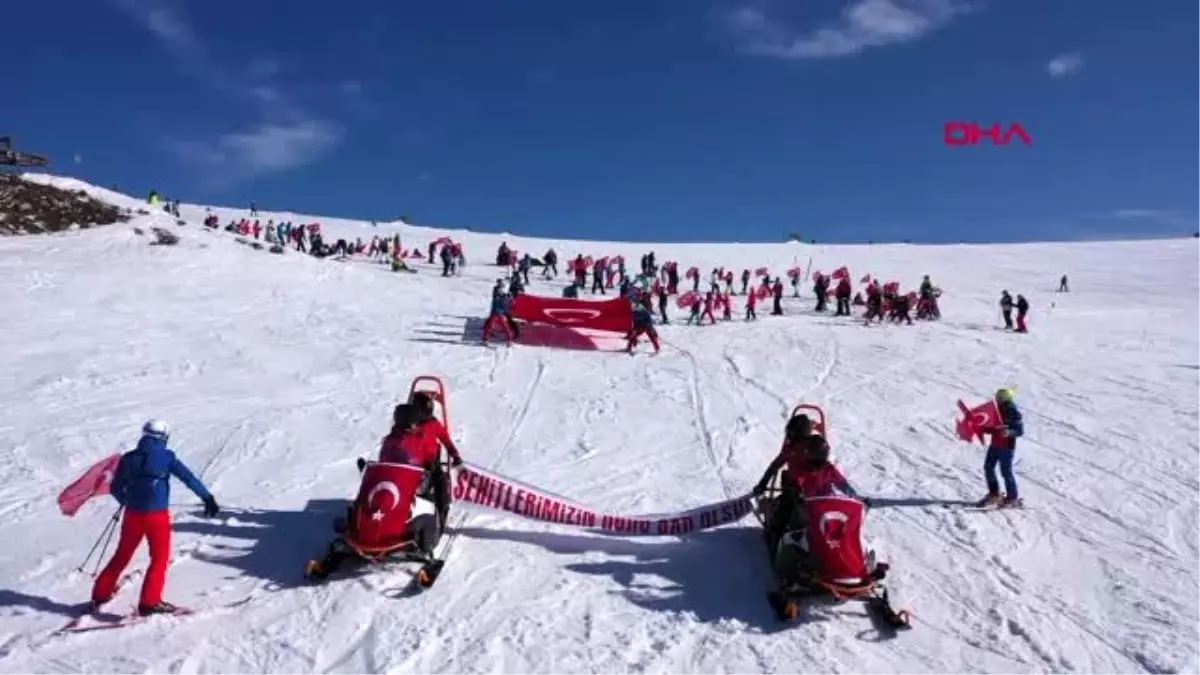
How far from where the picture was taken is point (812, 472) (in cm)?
750

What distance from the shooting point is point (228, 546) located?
8117 millimetres

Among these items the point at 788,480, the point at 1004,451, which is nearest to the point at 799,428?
the point at 788,480

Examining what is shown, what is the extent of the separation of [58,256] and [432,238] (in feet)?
78.8

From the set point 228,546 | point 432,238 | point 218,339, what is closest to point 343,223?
point 432,238

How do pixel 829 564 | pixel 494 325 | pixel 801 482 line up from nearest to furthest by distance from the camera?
pixel 829 564
pixel 801 482
pixel 494 325

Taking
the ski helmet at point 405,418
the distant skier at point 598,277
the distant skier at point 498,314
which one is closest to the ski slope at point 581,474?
the distant skier at point 498,314

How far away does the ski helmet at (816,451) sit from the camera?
7.43 m

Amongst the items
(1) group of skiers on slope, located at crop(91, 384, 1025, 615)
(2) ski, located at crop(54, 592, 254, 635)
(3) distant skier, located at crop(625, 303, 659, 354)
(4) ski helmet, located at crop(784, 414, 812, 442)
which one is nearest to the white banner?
(1) group of skiers on slope, located at crop(91, 384, 1025, 615)

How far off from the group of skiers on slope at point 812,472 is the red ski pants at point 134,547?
4.98 m

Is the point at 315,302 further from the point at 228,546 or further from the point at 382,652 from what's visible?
the point at 382,652

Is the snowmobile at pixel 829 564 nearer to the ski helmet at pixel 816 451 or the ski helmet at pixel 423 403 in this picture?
the ski helmet at pixel 816 451

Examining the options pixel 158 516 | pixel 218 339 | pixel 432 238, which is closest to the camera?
→ pixel 158 516

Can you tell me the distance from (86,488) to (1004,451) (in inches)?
358

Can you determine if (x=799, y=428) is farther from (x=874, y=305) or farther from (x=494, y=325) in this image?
(x=874, y=305)
